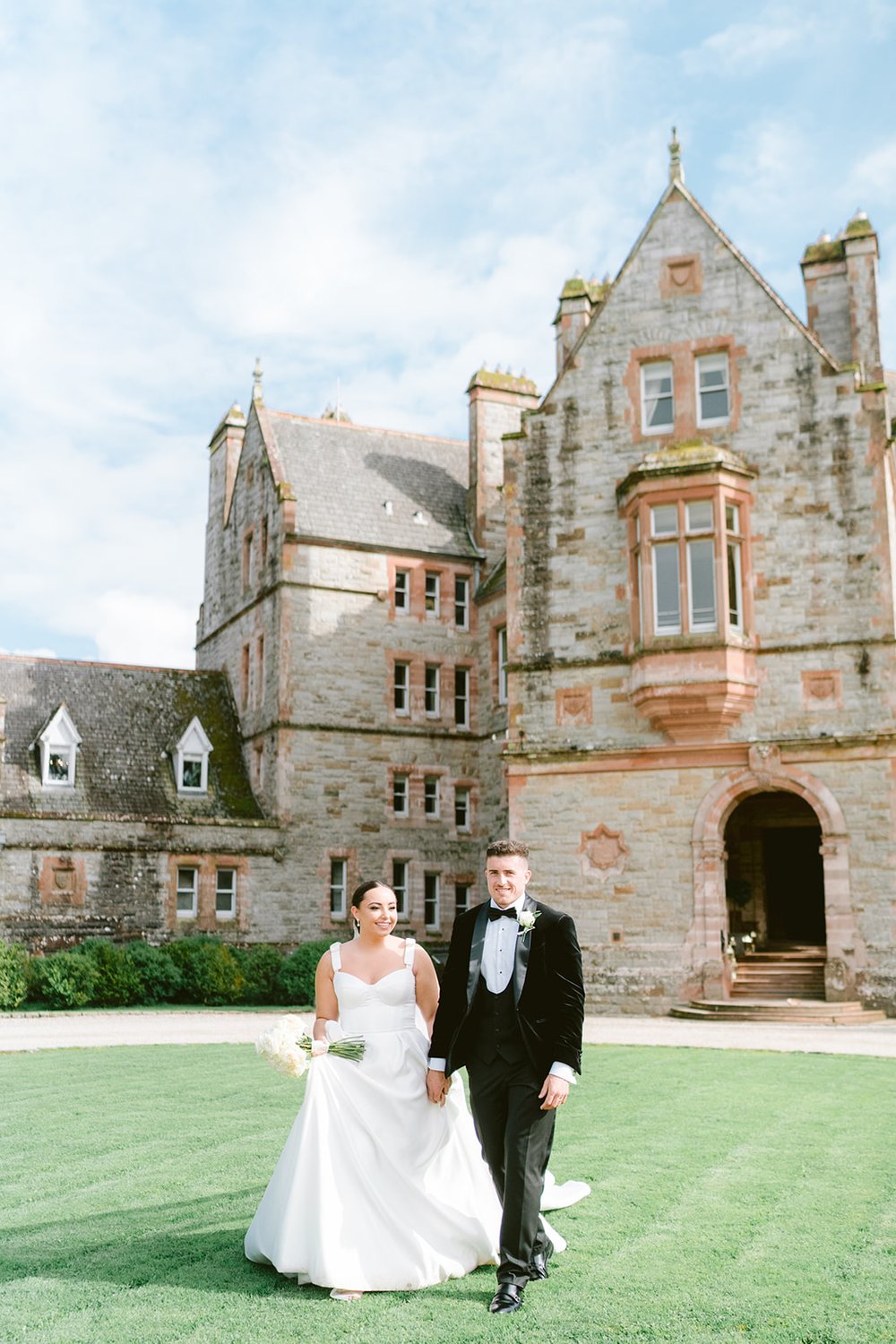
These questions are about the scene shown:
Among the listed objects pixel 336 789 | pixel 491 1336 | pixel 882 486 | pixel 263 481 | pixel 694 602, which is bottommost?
pixel 491 1336

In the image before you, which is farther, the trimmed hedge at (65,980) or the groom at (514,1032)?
the trimmed hedge at (65,980)

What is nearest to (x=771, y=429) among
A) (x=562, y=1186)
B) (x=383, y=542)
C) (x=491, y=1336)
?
(x=383, y=542)

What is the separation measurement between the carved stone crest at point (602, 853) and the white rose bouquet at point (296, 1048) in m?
17.4

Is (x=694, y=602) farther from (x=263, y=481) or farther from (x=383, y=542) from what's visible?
(x=263, y=481)

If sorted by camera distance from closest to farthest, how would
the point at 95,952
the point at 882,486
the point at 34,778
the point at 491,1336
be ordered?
the point at 491,1336, the point at 882,486, the point at 95,952, the point at 34,778

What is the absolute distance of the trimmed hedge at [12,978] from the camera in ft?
81.1

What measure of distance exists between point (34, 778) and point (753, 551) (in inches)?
714

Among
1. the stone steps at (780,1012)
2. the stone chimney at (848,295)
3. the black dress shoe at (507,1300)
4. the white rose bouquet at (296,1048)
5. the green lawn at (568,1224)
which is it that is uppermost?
the stone chimney at (848,295)

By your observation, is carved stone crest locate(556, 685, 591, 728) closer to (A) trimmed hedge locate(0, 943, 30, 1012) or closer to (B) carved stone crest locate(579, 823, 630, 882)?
(B) carved stone crest locate(579, 823, 630, 882)

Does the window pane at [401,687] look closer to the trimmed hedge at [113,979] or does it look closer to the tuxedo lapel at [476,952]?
the trimmed hedge at [113,979]

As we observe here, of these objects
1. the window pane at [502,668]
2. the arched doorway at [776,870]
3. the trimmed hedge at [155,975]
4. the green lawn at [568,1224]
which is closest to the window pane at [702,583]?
the arched doorway at [776,870]

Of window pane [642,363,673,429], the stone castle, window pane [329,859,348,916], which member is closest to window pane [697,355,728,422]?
the stone castle

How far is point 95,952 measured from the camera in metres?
26.5

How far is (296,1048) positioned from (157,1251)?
1.39 m
